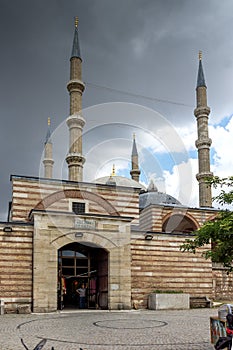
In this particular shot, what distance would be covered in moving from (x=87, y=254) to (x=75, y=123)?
1465 cm

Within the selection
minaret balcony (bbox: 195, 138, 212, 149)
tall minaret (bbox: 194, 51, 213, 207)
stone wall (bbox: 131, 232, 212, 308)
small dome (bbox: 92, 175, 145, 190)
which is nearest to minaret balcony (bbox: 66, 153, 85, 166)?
stone wall (bbox: 131, 232, 212, 308)

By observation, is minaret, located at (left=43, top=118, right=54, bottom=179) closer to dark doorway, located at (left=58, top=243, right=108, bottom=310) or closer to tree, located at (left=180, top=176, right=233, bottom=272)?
dark doorway, located at (left=58, top=243, right=108, bottom=310)

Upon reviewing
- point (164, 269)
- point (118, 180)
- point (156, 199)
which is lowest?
point (164, 269)

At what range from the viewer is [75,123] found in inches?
1458

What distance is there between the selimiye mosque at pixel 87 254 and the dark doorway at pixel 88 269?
0.18 feet

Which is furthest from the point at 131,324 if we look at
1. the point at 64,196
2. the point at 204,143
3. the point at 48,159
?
the point at 48,159

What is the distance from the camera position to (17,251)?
22.4 meters

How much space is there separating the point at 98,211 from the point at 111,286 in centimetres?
611

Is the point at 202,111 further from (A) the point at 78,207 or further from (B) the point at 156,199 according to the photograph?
(A) the point at 78,207

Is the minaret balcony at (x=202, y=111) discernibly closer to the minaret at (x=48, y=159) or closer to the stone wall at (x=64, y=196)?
the stone wall at (x=64, y=196)

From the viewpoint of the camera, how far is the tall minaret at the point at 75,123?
1427 inches

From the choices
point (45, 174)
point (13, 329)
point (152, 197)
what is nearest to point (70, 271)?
point (13, 329)

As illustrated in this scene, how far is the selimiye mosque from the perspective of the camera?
22.2m

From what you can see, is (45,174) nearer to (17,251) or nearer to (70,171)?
(70,171)
